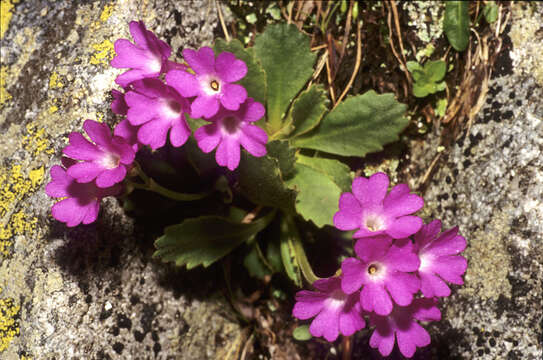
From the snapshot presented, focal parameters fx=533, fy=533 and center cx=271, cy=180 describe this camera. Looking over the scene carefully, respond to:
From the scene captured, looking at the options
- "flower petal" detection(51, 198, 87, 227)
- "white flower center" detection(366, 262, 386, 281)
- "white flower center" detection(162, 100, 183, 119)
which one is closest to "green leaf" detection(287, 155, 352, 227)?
"white flower center" detection(366, 262, 386, 281)

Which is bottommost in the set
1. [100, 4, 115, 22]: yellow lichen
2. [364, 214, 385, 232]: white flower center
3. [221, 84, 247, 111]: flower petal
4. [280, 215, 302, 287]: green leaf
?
[280, 215, 302, 287]: green leaf

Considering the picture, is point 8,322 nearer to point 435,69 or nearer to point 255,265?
point 255,265

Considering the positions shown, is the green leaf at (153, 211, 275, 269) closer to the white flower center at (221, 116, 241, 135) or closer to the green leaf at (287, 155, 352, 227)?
the green leaf at (287, 155, 352, 227)

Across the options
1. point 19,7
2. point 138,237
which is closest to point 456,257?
point 138,237

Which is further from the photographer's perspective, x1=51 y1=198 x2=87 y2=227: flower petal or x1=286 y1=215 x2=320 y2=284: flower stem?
x1=286 y1=215 x2=320 y2=284: flower stem

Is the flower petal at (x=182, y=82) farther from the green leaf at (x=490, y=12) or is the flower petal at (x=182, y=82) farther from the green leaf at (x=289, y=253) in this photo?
the green leaf at (x=490, y=12)
